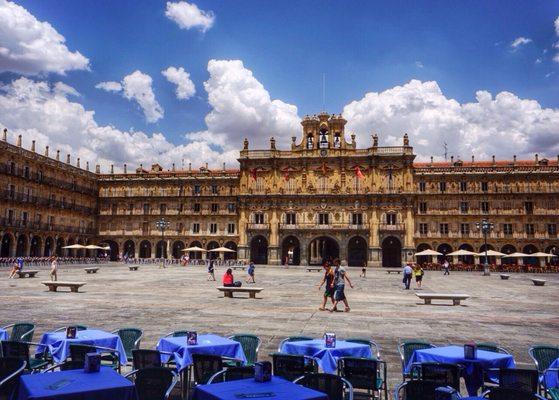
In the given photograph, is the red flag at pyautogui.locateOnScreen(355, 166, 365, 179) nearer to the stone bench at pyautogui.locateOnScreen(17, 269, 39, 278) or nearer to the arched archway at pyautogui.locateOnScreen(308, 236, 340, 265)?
the arched archway at pyautogui.locateOnScreen(308, 236, 340, 265)

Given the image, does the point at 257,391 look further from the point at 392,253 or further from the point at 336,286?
the point at 392,253

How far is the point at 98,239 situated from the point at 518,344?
200 ft

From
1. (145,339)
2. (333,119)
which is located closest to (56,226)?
(333,119)

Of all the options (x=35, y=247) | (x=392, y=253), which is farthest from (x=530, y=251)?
(x=35, y=247)

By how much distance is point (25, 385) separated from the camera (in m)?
4.21

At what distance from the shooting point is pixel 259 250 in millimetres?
58281

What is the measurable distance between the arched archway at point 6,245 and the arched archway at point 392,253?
40389 millimetres

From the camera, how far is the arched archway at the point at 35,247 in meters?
51.1

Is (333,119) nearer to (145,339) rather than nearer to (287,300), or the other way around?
(287,300)

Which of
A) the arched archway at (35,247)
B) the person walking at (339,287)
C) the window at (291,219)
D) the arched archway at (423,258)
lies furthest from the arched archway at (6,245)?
the arched archway at (423,258)

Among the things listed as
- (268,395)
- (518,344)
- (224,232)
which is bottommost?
(518,344)

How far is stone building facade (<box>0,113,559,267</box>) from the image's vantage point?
5238 centimetres

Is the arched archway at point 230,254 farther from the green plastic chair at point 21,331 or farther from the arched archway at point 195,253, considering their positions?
the green plastic chair at point 21,331

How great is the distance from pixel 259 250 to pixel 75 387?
5427cm
